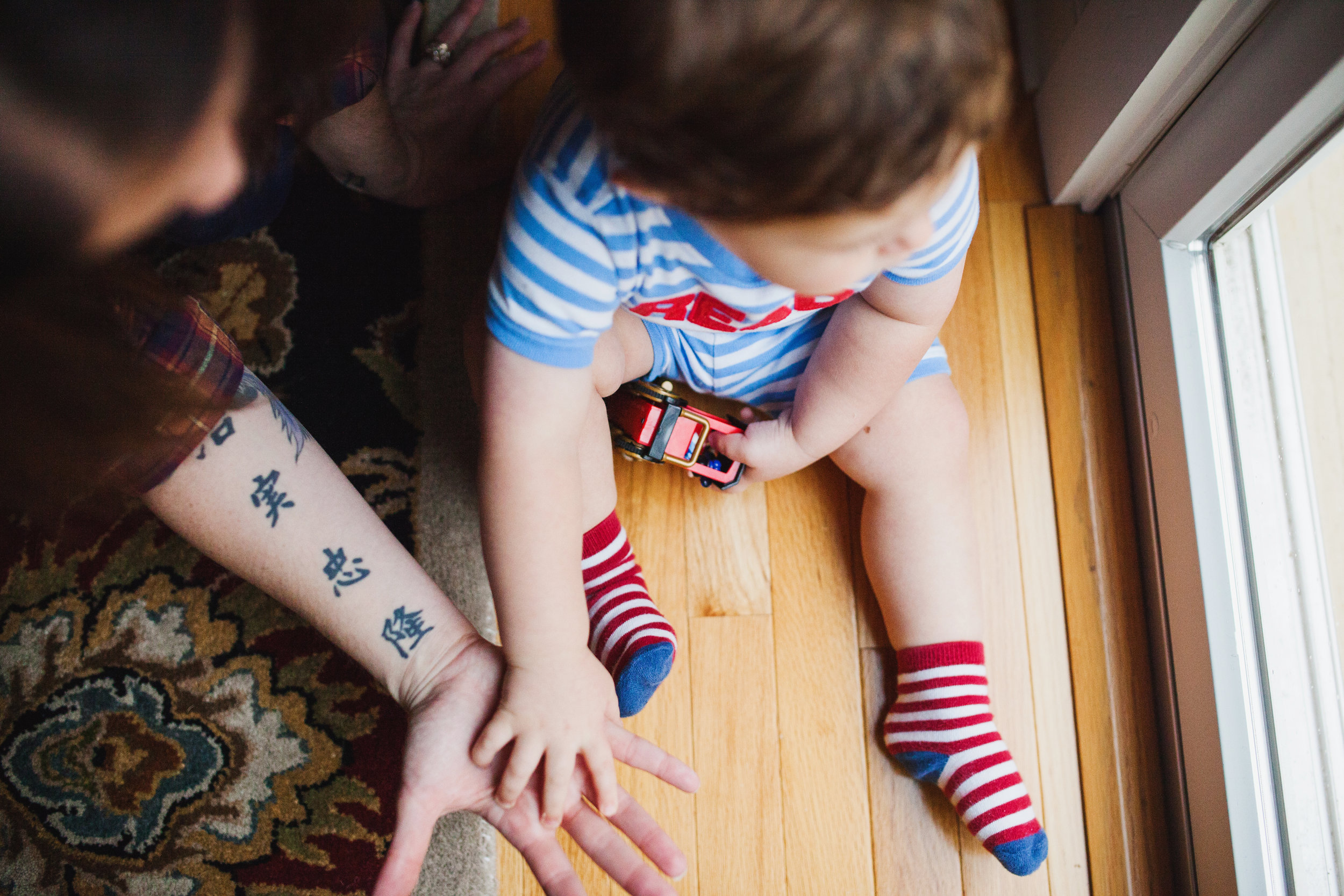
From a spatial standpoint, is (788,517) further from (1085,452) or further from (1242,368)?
(1242,368)

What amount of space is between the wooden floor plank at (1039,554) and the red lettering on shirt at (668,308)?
0.42m

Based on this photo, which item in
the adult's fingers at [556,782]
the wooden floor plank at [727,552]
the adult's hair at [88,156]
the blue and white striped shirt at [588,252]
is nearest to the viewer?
the adult's hair at [88,156]

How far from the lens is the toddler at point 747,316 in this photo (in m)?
0.37

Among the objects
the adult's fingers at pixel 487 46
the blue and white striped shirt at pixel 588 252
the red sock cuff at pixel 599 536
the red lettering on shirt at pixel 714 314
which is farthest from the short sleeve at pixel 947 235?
the adult's fingers at pixel 487 46

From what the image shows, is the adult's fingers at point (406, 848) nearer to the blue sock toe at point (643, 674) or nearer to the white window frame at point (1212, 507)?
the blue sock toe at point (643, 674)

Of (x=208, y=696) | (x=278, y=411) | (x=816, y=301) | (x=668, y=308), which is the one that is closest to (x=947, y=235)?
(x=816, y=301)

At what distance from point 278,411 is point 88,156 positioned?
16.3 inches

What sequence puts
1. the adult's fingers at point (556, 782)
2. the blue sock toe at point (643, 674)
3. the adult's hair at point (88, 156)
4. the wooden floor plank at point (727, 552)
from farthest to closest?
the wooden floor plank at point (727, 552)
the blue sock toe at point (643, 674)
the adult's fingers at point (556, 782)
the adult's hair at point (88, 156)

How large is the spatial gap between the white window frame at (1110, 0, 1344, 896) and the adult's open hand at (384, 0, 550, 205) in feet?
2.22

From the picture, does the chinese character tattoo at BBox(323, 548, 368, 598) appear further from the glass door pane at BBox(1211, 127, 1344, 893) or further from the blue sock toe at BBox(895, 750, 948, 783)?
the glass door pane at BBox(1211, 127, 1344, 893)

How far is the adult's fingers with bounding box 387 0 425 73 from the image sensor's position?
88 centimetres

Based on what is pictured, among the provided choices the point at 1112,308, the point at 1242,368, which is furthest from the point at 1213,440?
the point at 1112,308

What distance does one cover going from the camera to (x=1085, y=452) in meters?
0.85

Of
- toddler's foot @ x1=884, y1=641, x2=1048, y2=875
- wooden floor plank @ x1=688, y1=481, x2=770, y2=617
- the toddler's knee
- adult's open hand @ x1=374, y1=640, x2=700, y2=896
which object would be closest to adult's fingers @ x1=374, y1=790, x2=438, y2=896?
adult's open hand @ x1=374, y1=640, x2=700, y2=896
